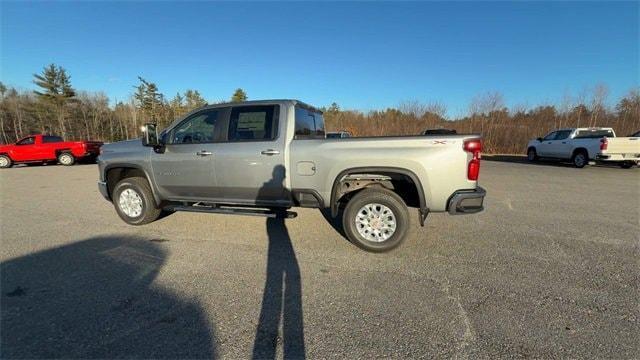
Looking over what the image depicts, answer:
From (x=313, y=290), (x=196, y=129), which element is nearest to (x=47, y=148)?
(x=196, y=129)

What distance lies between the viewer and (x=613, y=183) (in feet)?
32.8

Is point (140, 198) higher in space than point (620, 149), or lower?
lower

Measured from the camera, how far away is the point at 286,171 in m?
4.53

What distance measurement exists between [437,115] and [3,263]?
30.4 metres

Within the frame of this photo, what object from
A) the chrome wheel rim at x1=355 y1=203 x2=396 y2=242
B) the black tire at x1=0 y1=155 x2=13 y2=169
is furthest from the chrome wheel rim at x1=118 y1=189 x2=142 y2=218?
the black tire at x1=0 y1=155 x2=13 y2=169

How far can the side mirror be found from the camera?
4812 mm

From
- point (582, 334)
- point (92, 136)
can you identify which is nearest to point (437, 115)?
point (582, 334)

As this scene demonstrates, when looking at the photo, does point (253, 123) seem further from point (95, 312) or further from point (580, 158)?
point (580, 158)

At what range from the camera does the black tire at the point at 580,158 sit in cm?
1432

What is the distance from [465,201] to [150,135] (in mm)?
4766

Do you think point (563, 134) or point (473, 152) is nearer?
point (473, 152)

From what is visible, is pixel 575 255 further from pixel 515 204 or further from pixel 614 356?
pixel 515 204

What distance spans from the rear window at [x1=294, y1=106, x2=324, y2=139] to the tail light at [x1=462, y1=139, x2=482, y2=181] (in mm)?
2261

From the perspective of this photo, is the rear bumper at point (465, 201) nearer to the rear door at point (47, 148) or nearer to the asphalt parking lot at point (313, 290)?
the asphalt parking lot at point (313, 290)
